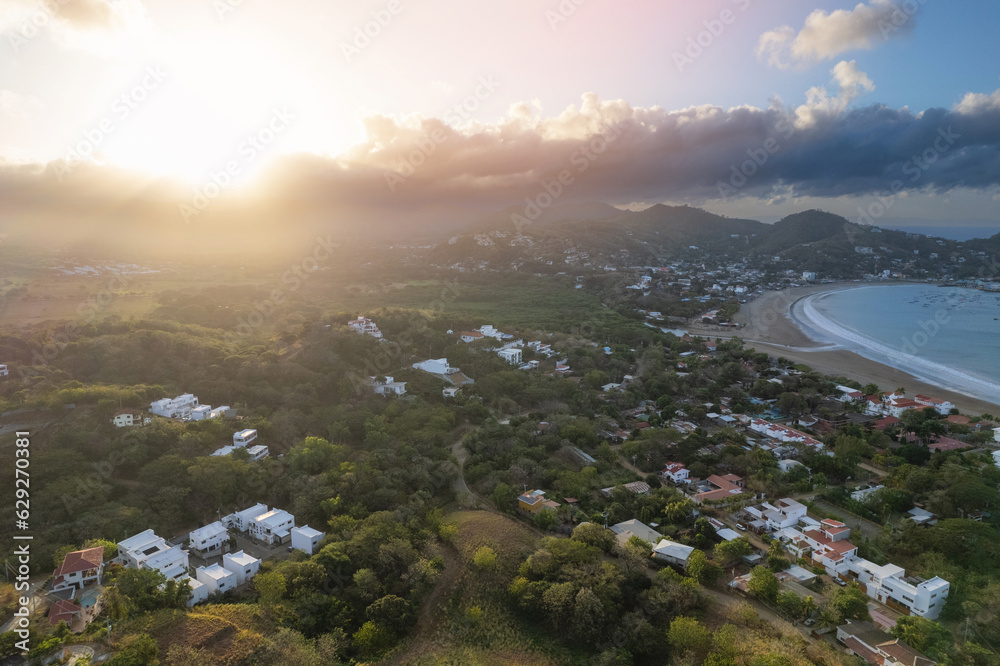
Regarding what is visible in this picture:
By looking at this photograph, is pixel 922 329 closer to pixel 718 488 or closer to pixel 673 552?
pixel 718 488

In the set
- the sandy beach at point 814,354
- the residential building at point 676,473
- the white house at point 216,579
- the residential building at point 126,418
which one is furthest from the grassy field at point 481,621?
the sandy beach at point 814,354

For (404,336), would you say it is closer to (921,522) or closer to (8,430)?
(8,430)

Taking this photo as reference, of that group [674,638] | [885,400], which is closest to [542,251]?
[885,400]

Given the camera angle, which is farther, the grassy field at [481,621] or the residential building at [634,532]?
the residential building at [634,532]

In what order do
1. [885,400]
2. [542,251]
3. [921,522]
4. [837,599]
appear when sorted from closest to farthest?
[837,599] < [921,522] < [885,400] < [542,251]

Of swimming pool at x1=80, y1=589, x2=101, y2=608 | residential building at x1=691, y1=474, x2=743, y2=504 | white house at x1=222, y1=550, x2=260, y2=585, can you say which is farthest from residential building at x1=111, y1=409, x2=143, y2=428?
residential building at x1=691, y1=474, x2=743, y2=504

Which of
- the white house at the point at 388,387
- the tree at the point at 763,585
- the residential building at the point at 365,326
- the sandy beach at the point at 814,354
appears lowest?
the sandy beach at the point at 814,354

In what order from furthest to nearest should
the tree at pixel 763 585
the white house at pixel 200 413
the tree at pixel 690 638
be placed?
the white house at pixel 200 413 < the tree at pixel 763 585 < the tree at pixel 690 638

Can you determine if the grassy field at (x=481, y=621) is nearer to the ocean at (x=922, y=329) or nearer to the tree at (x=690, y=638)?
the tree at (x=690, y=638)
